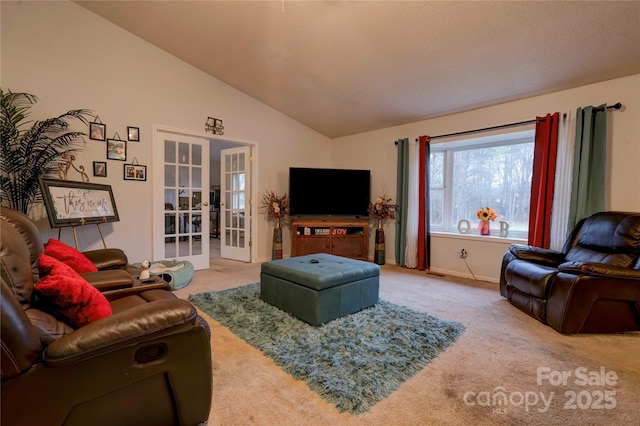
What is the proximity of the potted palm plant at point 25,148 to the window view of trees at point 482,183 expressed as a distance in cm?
474

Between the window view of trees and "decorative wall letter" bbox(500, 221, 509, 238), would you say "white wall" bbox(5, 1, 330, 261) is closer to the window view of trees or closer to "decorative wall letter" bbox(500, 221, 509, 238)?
the window view of trees

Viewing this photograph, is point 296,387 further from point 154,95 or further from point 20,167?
point 154,95

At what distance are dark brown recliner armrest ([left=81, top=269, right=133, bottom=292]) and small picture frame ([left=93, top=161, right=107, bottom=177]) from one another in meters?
2.02


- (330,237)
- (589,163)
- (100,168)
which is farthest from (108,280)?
(589,163)

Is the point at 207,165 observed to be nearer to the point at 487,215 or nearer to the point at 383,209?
the point at 383,209

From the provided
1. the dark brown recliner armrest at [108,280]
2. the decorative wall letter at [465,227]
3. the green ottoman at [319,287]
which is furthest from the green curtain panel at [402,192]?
the dark brown recliner armrest at [108,280]

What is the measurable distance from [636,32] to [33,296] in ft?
14.3

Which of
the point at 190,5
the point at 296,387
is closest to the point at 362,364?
the point at 296,387

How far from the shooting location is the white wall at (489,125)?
9.48 ft

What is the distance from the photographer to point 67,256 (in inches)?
74.7

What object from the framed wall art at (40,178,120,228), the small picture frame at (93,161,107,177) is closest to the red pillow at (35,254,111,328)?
the framed wall art at (40,178,120,228)

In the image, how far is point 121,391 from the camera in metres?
1.09

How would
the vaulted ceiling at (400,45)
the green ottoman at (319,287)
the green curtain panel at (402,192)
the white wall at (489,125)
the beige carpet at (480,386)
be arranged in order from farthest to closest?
the green curtain panel at (402,192)
the white wall at (489,125)
the vaulted ceiling at (400,45)
the green ottoman at (319,287)
the beige carpet at (480,386)

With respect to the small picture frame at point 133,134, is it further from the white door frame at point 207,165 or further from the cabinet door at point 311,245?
the cabinet door at point 311,245
